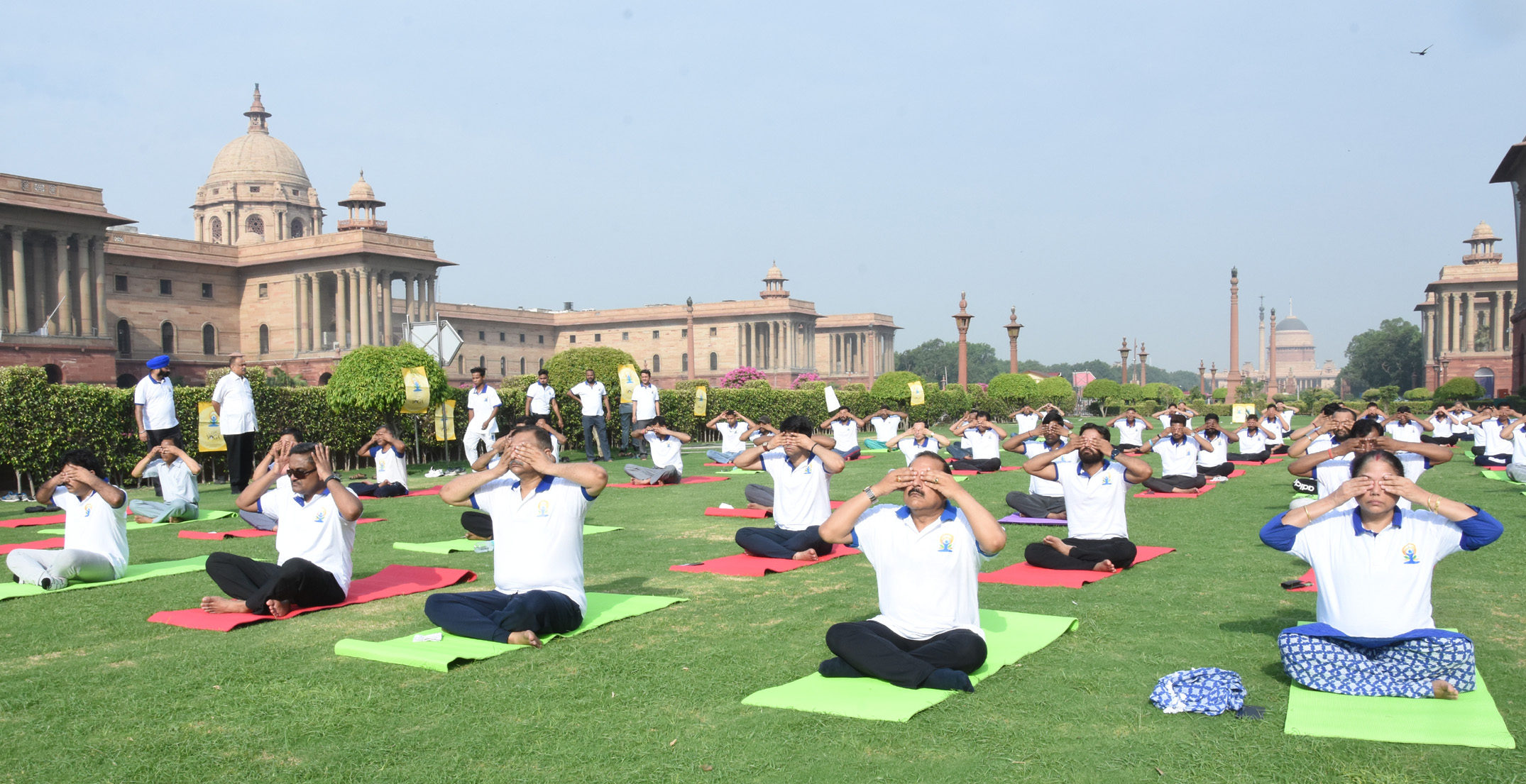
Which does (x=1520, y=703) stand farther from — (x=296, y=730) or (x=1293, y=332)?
(x=1293, y=332)

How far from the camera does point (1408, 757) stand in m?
3.96

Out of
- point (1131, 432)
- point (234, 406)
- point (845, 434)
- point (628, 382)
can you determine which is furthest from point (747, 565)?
point (628, 382)

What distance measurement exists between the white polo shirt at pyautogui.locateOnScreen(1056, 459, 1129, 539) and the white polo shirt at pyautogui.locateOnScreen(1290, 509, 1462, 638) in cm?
320

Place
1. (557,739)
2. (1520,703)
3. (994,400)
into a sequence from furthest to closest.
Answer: (994,400)
(1520,703)
(557,739)

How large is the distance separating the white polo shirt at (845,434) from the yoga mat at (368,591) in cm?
1108

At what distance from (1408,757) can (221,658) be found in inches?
204

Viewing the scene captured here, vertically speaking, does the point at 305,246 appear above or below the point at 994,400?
Answer: above

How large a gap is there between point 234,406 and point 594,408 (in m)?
7.08

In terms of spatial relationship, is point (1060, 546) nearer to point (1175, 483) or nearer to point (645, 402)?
point (1175, 483)

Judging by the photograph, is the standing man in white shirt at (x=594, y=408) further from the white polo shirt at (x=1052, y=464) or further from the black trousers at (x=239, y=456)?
the white polo shirt at (x=1052, y=464)

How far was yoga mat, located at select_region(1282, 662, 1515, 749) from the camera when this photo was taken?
163 inches

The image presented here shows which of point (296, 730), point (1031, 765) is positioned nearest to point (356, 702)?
point (296, 730)

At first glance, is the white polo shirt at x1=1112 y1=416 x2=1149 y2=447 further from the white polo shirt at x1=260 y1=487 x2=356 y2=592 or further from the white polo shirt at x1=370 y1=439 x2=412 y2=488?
the white polo shirt at x1=260 y1=487 x2=356 y2=592

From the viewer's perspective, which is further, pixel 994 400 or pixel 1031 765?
pixel 994 400
